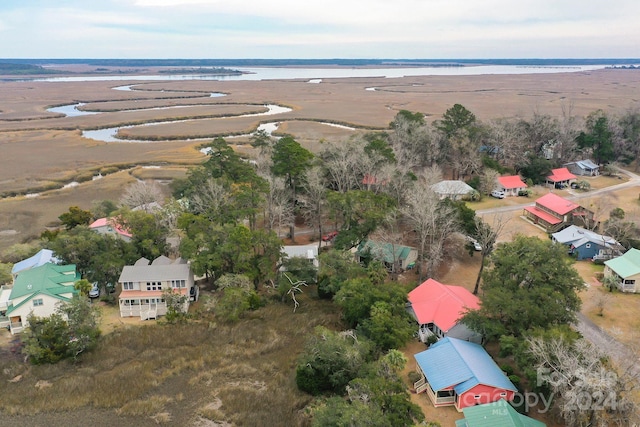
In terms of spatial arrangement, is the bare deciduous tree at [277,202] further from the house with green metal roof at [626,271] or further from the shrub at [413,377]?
the house with green metal roof at [626,271]

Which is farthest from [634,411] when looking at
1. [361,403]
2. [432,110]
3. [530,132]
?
[432,110]

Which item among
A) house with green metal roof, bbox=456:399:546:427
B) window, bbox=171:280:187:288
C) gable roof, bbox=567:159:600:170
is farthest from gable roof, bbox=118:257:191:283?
gable roof, bbox=567:159:600:170

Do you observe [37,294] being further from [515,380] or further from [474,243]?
[474,243]

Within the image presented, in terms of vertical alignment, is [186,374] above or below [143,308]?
below

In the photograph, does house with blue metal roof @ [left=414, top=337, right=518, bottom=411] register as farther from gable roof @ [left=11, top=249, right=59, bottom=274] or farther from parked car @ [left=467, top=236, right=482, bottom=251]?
gable roof @ [left=11, top=249, right=59, bottom=274]

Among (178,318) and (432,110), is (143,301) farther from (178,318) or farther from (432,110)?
(432,110)

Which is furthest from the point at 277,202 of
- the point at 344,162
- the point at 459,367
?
the point at 459,367

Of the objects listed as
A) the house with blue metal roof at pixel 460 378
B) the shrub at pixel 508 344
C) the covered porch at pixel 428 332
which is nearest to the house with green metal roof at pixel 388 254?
the covered porch at pixel 428 332
